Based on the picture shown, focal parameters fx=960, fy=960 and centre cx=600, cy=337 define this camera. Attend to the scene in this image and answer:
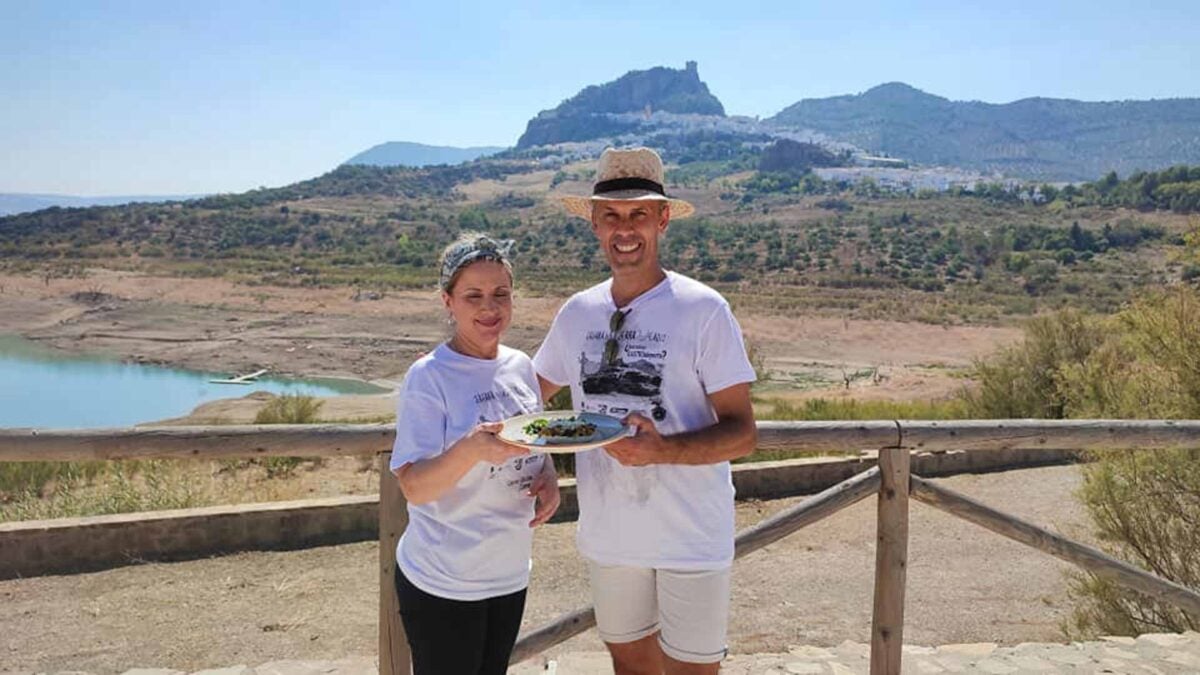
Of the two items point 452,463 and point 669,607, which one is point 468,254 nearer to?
point 452,463

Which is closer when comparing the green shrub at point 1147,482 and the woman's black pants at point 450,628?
the woman's black pants at point 450,628

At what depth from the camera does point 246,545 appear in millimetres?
5762

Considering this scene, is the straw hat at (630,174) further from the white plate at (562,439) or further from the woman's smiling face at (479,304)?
the white plate at (562,439)

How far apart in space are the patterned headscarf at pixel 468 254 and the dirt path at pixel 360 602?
120 inches

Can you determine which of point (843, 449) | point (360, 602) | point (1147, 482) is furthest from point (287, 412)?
A: point (843, 449)

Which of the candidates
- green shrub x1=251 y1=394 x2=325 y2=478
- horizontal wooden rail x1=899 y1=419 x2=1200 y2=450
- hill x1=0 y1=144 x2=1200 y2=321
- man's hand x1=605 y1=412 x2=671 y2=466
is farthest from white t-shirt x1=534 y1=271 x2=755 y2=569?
hill x1=0 y1=144 x2=1200 y2=321

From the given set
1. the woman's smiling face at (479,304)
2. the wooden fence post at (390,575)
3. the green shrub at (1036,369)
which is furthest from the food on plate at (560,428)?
the green shrub at (1036,369)

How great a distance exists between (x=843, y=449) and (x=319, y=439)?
65.5 inches

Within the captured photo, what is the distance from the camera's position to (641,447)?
2.02 meters

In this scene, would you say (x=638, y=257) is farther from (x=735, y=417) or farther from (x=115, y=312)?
(x=115, y=312)

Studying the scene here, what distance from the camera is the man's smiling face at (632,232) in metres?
2.18

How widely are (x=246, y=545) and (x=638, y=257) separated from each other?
14.6ft

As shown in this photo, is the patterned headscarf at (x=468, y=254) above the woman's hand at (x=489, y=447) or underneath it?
above

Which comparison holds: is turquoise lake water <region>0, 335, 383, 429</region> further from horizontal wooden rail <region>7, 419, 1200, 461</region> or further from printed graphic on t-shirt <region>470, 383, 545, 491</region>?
printed graphic on t-shirt <region>470, 383, 545, 491</region>
